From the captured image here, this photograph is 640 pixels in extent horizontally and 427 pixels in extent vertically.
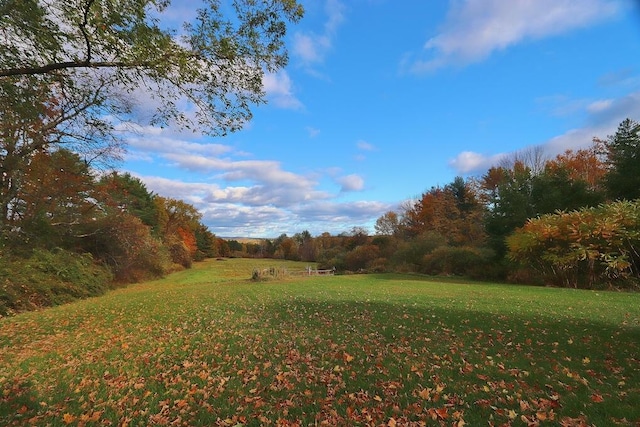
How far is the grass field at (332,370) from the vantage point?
390 centimetres

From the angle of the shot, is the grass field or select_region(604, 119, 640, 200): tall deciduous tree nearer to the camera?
the grass field

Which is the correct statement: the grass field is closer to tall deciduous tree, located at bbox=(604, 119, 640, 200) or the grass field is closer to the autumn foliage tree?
the autumn foliage tree

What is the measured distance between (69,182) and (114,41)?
19.4 m

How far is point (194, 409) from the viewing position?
423 cm

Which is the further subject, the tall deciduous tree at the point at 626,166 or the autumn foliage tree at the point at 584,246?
the tall deciduous tree at the point at 626,166

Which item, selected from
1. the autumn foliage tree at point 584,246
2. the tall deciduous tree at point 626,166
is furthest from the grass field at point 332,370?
the tall deciduous tree at point 626,166

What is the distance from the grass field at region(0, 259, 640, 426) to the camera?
12.8 feet

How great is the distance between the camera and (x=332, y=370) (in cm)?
532

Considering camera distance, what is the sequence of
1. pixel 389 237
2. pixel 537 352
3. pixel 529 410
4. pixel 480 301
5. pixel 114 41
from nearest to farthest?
pixel 529 410 → pixel 114 41 → pixel 537 352 → pixel 480 301 → pixel 389 237

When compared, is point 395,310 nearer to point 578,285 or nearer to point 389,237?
point 578,285

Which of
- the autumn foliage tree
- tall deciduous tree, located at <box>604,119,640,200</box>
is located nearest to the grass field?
the autumn foliage tree

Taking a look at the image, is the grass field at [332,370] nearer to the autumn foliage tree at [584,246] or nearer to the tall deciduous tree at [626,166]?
the autumn foliage tree at [584,246]

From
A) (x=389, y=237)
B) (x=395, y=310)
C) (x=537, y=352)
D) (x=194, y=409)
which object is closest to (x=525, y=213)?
(x=389, y=237)

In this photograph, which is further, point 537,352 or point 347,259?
point 347,259
